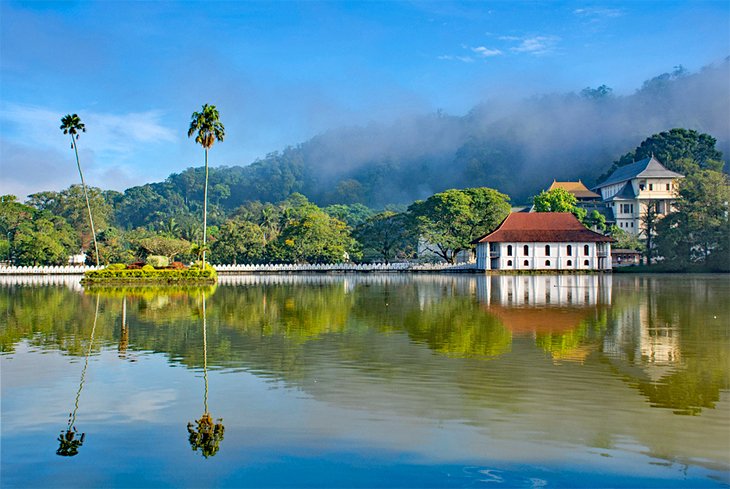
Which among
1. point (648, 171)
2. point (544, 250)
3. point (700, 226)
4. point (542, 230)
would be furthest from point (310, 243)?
point (648, 171)

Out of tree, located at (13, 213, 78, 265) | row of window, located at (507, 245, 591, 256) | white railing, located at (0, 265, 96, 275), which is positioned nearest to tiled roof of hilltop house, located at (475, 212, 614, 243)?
row of window, located at (507, 245, 591, 256)

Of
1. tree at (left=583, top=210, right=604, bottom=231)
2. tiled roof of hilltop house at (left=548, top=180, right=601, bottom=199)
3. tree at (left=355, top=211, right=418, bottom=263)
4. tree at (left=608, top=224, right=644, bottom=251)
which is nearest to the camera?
tree at (left=608, top=224, right=644, bottom=251)

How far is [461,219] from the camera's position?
7400cm

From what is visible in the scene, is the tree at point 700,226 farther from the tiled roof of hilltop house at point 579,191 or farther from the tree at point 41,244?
the tree at point 41,244

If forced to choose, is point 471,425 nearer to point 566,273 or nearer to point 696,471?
point 696,471

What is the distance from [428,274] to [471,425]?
58938mm

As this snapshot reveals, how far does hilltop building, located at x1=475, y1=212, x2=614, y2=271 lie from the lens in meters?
67.6

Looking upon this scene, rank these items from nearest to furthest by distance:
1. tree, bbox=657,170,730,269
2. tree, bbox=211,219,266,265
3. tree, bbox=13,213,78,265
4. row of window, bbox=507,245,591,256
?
1. tree, bbox=657,170,730,269
2. row of window, bbox=507,245,591,256
3. tree, bbox=13,213,78,265
4. tree, bbox=211,219,266,265

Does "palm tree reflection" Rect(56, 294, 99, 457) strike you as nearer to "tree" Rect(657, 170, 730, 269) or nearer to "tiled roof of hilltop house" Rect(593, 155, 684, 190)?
"tree" Rect(657, 170, 730, 269)

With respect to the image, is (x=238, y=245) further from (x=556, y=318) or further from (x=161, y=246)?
(x=556, y=318)

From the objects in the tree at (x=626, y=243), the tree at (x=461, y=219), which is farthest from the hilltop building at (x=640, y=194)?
the tree at (x=461, y=219)

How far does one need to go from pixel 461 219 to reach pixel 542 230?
9.08 meters

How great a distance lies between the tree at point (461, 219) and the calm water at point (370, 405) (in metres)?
53.8

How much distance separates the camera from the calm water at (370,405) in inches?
294
